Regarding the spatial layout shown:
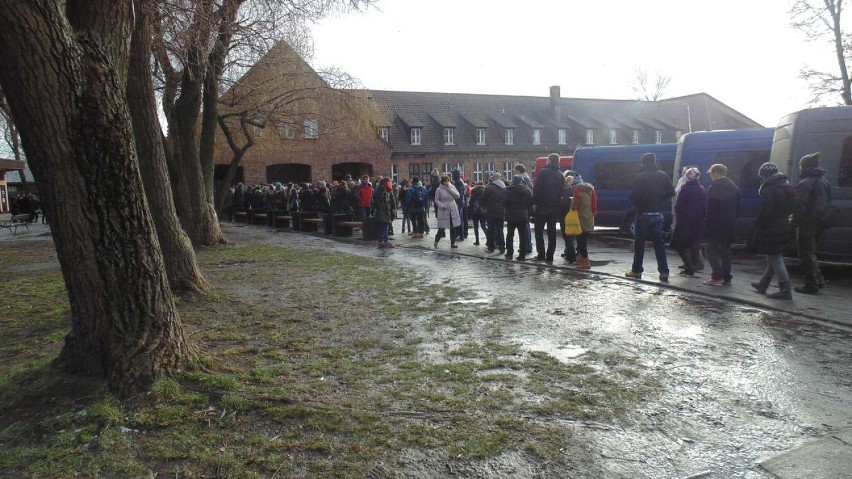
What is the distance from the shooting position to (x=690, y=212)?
9.59 m

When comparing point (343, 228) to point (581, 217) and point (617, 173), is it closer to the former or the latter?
point (617, 173)

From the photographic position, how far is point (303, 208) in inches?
936

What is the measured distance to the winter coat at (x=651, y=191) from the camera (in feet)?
31.0

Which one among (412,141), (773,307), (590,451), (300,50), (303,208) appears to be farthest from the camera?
(412,141)

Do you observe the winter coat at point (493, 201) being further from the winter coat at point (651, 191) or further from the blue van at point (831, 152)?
the blue van at point (831, 152)

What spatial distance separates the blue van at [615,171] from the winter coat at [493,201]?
535 cm

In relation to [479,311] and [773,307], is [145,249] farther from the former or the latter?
[773,307]

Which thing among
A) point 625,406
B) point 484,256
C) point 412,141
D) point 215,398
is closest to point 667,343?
point 625,406

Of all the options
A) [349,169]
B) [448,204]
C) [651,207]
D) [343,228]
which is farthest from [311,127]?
[349,169]

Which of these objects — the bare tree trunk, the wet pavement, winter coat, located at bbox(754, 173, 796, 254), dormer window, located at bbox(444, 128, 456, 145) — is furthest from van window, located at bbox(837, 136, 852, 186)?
dormer window, located at bbox(444, 128, 456, 145)

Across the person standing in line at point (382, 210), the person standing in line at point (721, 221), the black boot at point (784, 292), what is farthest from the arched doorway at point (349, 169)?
the black boot at point (784, 292)

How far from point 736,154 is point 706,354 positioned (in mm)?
10106

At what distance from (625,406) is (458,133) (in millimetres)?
46679

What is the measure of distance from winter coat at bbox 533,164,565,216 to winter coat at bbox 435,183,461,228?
11.3ft
